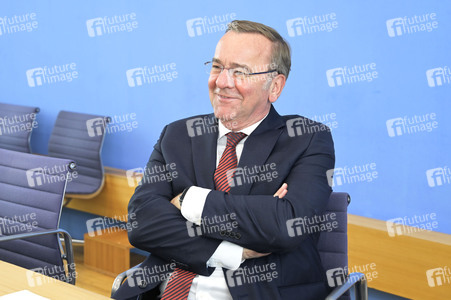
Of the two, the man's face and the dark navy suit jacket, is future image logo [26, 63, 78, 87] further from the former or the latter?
the man's face

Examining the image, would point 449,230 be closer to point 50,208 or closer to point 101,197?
point 50,208

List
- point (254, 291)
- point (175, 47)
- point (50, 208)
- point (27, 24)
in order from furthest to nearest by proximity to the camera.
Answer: point (27, 24) → point (175, 47) → point (50, 208) → point (254, 291)

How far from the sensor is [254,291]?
6.27 ft

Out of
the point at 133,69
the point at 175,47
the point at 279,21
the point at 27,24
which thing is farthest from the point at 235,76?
the point at 27,24

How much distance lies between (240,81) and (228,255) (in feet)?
2.12

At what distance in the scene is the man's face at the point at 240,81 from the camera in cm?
207

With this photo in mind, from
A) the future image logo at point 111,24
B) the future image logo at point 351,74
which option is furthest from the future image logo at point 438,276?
the future image logo at point 111,24

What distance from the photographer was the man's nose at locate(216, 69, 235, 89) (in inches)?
81.6

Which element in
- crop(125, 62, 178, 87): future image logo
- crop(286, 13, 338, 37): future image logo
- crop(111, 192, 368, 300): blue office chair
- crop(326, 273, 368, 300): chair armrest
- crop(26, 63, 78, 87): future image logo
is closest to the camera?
crop(326, 273, 368, 300): chair armrest

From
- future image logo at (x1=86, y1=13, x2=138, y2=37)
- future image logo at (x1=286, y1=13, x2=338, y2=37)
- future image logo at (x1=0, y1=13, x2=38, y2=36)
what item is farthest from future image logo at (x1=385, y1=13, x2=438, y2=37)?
future image logo at (x1=0, y1=13, x2=38, y2=36)

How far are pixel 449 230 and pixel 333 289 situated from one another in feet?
5.27

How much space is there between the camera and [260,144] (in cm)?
214

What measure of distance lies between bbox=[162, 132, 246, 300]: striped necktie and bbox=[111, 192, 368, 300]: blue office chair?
0.45ft

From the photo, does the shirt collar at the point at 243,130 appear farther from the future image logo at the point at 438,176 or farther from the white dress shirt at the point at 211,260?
the future image logo at the point at 438,176
